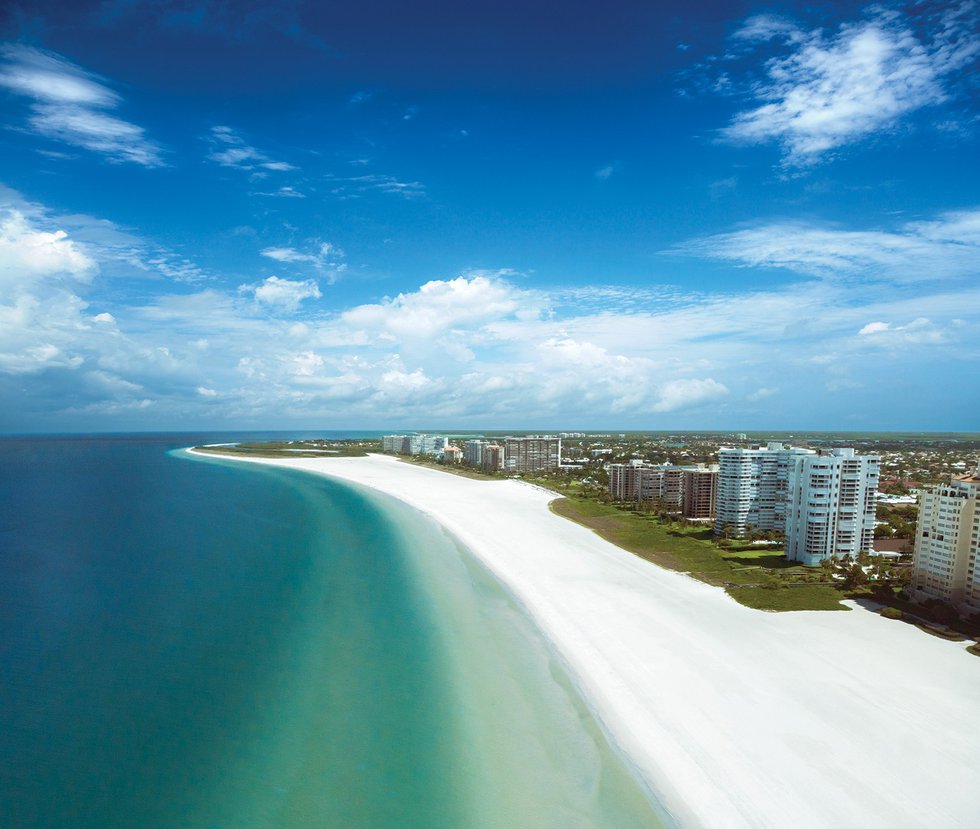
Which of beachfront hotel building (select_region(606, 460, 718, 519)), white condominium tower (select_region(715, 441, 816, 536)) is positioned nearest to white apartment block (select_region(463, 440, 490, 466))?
beachfront hotel building (select_region(606, 460, 718, 519))

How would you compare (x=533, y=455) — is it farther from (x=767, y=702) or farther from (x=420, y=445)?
(x=767, y=702)

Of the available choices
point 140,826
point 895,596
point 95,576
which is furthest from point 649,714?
point 95,576

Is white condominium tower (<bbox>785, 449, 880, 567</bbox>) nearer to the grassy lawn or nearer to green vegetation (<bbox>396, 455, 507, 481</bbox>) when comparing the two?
the grassy lawn

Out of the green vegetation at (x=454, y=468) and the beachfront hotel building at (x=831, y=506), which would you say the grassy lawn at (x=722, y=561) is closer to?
the beachfront hotel building at (x=831, y=506)

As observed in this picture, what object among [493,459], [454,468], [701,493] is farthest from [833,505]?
[454,468]

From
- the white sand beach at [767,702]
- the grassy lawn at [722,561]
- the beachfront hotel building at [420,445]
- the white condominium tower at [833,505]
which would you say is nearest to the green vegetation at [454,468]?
the beachfront hotel building at [420,445]

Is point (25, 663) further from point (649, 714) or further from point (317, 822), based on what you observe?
point (649, 714)
